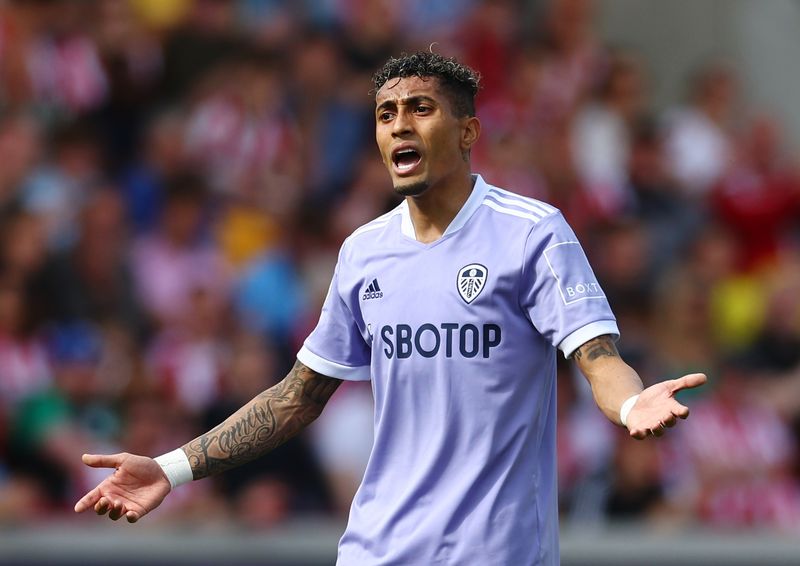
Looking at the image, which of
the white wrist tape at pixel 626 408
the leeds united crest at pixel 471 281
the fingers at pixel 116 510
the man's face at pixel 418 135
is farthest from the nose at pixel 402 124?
the fingers at pixel 116 510

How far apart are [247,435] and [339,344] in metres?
0.44

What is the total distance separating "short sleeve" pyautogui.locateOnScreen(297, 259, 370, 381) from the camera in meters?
4.93

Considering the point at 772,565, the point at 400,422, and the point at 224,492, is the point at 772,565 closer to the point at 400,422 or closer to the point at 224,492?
the point at 224,492

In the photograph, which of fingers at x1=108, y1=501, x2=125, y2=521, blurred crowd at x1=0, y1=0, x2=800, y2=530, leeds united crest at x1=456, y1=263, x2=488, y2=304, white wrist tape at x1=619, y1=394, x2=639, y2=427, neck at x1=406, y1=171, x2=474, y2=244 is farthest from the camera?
blurred crowd at x1=0, y1=0, x2=800, y2=530

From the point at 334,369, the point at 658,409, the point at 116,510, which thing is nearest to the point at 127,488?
the point at 116,510

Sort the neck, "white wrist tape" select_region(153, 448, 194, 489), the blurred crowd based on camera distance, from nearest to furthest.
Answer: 1. the neck
2. "white wrist tape" select_region(153, 448, 194, 489)
3. the blurred crowd

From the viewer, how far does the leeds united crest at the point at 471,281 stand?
4.52 metres

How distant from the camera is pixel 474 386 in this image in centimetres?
449

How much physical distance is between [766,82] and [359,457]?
6143 millimetres

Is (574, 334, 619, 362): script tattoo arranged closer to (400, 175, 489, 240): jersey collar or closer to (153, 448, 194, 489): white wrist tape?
(400, 175, 489, 240): jersey collar

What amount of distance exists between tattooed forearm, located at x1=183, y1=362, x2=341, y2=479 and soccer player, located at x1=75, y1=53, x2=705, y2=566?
128 millimetres

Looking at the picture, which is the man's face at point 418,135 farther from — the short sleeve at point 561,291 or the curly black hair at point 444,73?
the short sleeve at point 561,291

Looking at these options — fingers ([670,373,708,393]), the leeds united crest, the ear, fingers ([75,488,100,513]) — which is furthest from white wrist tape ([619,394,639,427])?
fingers ([75,488,100,513])

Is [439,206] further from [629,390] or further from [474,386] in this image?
[629,390]
